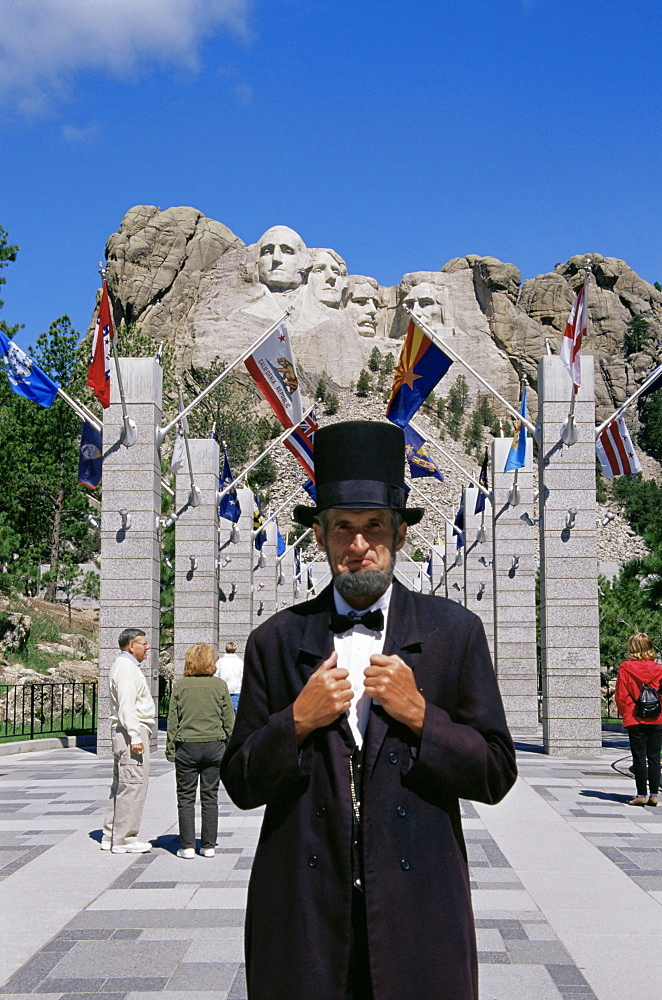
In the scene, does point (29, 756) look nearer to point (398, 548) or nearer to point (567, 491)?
point (567, 491)

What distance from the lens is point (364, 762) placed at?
307cm

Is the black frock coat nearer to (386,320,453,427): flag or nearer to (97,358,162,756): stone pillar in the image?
(97,358,162,756): stone pillar

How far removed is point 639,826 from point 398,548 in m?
9.38

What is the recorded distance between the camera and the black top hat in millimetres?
3277

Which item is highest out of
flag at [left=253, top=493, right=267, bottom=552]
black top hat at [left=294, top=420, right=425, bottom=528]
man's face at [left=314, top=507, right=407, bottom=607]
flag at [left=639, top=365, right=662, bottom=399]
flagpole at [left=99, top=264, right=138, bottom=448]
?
flag at [left=639, top=365, right=662, bottom=399]

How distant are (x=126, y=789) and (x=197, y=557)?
17331mm

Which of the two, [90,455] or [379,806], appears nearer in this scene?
[379,806]

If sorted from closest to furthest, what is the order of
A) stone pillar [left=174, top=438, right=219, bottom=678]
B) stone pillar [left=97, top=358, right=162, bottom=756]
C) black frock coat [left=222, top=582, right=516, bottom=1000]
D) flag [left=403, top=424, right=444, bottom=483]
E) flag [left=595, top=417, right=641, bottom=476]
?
black frock coat [left=222, top=582, right=516, bottom=1000], stone pillar [left=97, top=358, right=162, bottom=756], flag [left=595, top=417, right=641, bottom=476], stone pillar [left=174, top=438, right=219, bottom=678], flag [left=403, top=424, right=444, bottom=483]

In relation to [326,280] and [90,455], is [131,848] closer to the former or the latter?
[90,455]

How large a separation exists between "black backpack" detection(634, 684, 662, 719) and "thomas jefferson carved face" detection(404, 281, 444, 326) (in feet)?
412

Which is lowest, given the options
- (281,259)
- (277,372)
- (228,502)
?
(228,502)

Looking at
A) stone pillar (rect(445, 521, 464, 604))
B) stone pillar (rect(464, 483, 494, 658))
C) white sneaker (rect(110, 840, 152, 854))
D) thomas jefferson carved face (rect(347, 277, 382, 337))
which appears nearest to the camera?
white sneaker (rect(110, 840, 152, 854))

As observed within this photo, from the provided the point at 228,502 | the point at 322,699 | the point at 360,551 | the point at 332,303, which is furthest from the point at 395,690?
the point at 332,303

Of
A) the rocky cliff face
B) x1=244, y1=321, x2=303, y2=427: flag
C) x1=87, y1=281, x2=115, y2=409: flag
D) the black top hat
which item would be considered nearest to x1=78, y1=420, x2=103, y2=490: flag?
x1=87, y1=281, x2=115, y2=409: flag
